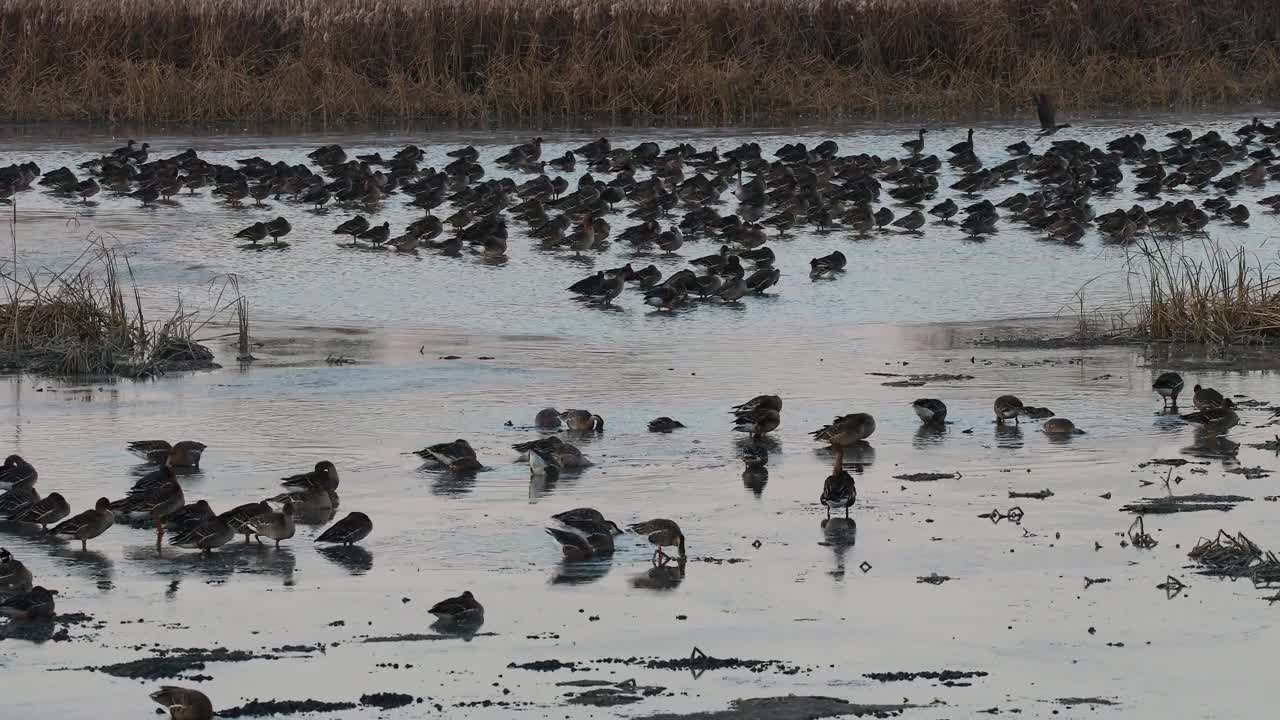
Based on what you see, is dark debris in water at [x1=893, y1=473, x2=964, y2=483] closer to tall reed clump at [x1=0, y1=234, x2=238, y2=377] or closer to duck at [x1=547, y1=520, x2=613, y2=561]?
duck at [x1=547, y1=520, x2=613, y2=561]

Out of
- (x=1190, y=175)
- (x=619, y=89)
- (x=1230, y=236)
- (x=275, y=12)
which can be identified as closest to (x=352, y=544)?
(x=1230, y=236)

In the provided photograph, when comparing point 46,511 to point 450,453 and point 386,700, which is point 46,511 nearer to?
point 450,453

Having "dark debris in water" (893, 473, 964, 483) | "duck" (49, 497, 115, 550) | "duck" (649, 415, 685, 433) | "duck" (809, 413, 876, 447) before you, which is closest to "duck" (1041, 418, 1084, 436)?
"duck" (809, 413, 876, 447)

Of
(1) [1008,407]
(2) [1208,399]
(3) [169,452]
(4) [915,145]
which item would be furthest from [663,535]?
(4) [915,145]

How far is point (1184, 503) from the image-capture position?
10.8m

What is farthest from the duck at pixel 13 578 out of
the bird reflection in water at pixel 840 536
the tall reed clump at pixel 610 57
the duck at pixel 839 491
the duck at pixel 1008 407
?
the tall reed clump at pixel 610 57

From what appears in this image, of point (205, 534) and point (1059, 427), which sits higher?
point (1059, 427)

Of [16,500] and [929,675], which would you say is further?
[16,500]

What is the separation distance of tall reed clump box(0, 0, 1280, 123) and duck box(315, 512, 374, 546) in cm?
→ 2838

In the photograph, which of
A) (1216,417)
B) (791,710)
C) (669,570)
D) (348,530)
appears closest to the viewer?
(791,710)

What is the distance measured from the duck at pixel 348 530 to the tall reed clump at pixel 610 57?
28.4 m

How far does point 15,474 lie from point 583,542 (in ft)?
11.1

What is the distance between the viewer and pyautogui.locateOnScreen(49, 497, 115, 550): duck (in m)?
10.1

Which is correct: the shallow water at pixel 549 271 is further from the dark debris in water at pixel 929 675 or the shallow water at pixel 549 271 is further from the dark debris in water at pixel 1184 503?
the dark debris in water at pixel 929 675
